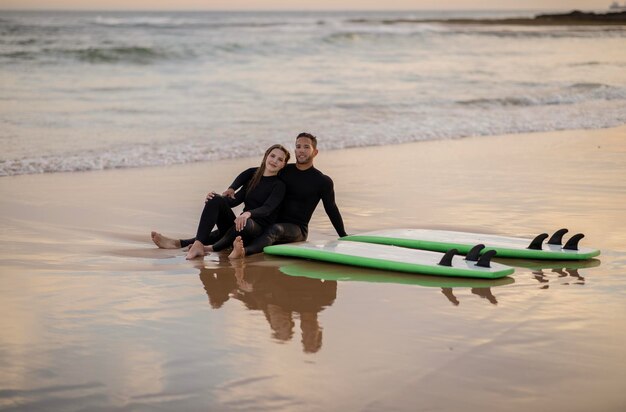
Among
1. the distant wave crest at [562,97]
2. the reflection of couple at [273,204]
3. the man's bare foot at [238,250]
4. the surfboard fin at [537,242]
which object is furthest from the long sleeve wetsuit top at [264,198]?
the distant wave crest at [562,97]

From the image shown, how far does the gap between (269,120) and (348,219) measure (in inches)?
306

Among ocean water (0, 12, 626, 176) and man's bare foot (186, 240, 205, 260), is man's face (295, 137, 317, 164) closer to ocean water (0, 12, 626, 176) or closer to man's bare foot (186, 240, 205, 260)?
man's bare foot (186, 240, 205, 260)

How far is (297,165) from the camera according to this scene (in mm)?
7051

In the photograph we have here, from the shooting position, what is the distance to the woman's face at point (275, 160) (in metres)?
6.94

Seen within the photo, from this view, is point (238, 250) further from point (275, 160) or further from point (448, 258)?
point (448, 258)

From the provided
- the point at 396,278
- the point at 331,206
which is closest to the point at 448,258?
the point at 396,278

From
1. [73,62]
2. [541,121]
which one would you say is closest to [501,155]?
[541,121]

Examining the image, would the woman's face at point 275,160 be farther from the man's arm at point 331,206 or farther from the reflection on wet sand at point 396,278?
the reflection on wet sand at point 396,278

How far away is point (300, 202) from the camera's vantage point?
23.1 ft

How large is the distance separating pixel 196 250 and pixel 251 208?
0.67 m

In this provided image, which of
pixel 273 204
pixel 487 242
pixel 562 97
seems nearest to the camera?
pixel 487 242

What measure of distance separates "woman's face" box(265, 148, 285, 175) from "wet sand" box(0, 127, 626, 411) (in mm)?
783

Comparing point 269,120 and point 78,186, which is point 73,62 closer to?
point 269,120

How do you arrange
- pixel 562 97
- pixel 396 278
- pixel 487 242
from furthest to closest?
pixel 562 97 → pixel 487 242 → pixel 396 278
